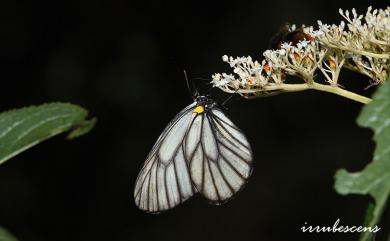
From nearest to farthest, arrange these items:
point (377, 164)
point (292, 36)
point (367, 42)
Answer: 1. point (377, 164)
2. point (367, 42)
3. point (292, 36)

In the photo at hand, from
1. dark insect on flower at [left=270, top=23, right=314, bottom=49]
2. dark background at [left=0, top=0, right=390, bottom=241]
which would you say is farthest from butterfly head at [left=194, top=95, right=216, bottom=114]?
dark background at [left=0, top=0, right=390, bottom=241]

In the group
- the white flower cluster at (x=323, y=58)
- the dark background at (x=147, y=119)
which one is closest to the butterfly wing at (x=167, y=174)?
the white flower cluster at (x=323, y=58)

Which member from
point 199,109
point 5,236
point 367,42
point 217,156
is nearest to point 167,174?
point 217,156

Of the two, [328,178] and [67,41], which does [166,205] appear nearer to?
[67,41]

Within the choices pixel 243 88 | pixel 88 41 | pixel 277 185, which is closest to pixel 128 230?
pixel 277 185

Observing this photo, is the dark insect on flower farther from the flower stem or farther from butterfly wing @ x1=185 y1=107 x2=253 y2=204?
butterfly wing @ x1=185 y1=107 x2=253 y2=204

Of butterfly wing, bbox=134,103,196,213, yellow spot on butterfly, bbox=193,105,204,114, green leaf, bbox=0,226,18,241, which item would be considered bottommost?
butterfly wing, bbox=134,103,196,213

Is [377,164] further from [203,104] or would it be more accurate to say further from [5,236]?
[203,104]
